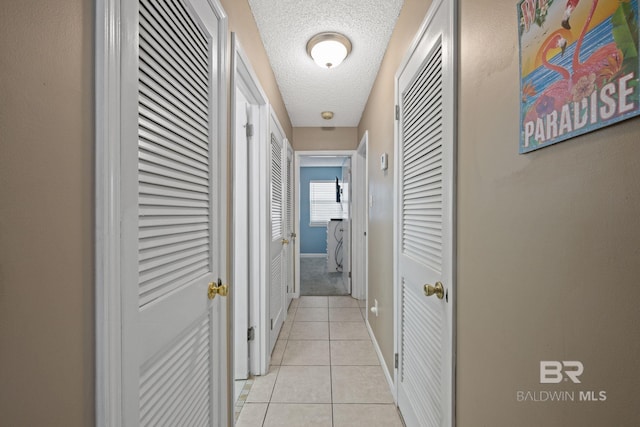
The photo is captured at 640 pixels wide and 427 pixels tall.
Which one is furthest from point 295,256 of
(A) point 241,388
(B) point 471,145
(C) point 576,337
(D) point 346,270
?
(C) point 576,337

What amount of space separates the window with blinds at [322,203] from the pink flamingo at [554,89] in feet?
23.1

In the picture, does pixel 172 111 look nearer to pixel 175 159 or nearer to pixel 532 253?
pixel 175 159

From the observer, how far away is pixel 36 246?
47 centimetres

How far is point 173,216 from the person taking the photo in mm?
897

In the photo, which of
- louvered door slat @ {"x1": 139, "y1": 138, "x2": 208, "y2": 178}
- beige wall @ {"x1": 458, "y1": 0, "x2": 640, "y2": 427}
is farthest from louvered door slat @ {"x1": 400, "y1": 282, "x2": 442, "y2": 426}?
louvered door slat @ {"x1": 139, "y1": 138, "x2": 208, "y2": 178}

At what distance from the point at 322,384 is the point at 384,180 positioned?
1539 millimetres

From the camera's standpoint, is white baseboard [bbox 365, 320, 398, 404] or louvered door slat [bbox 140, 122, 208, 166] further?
white baseboard [bbox 365, 320, 398, 404]

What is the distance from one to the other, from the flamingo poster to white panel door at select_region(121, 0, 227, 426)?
88 centimetres

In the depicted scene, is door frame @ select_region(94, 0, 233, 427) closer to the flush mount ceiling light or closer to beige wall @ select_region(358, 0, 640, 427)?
beige wall @ select_region(358, 0, 640, 427)

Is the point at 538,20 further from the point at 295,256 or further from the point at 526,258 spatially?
the point at 295,256

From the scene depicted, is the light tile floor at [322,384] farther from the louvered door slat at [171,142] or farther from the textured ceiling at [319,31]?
the textured ceiling at [319,31]

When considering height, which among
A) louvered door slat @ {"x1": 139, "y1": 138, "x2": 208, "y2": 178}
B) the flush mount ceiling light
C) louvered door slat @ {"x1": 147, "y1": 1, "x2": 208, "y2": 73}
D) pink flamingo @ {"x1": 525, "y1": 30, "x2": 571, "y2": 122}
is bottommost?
louvered door slat @ {"x1": 139, "y1": 138, "x2": 208, "y2": 178}

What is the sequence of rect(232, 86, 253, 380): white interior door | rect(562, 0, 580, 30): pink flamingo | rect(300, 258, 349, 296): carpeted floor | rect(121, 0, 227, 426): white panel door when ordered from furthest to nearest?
rect(300, 258, 349, 296): carpeted floor, rect(232, 86, 253, 380): white interior door, rect(121, 0, 227, 426): white panel door, rect(562, 0, 580, 30): pink flamingo

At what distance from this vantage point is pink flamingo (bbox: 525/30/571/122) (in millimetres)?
570
